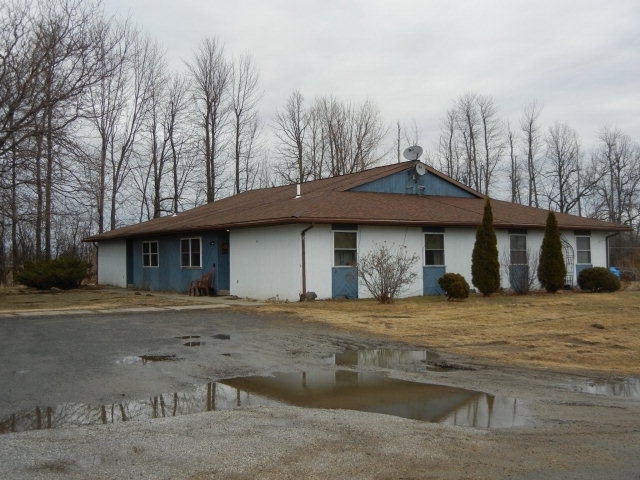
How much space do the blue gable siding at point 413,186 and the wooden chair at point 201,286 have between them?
255 inches

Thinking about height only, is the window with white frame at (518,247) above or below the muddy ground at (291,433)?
above

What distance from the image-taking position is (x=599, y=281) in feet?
73.4

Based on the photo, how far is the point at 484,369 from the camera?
8.70 meters

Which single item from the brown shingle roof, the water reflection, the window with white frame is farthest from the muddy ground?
the window with white frame

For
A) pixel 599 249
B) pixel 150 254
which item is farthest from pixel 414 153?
pixel 150 254

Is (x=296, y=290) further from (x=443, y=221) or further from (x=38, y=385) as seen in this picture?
→ (x=38, y=385)

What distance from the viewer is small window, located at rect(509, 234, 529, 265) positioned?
909 inches

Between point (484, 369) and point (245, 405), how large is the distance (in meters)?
3.80

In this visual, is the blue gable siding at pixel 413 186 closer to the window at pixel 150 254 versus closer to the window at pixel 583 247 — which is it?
the window at pixel 583 247

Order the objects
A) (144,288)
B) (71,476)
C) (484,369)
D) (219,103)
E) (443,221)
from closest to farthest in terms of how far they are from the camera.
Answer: (71,476) < (484,369) < (443,221) < (144,288) < (219,103)

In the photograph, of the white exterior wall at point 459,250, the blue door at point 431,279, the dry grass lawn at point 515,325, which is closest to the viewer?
the dry grass lawn at point 515,325

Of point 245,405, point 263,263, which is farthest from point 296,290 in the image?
point 245,405

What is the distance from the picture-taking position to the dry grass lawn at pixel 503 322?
973 cm

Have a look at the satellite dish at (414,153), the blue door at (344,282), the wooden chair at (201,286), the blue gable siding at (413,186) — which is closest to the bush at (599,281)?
the blue gable siding at (413,186)
